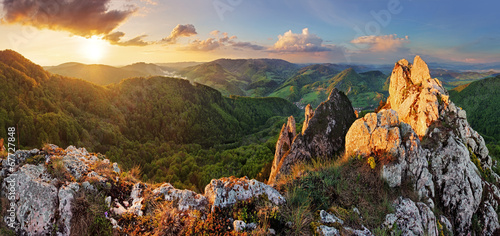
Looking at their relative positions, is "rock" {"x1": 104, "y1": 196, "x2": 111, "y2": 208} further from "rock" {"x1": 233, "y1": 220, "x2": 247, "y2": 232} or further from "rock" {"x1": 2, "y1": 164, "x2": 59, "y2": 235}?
"rock" {"x1": 233, "y1": 220, "x2": 247, "y2": 232}

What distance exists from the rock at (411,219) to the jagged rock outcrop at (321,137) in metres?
12.6

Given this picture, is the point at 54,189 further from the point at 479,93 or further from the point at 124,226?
the point at 479,93

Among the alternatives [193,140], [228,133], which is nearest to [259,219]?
[193,140]

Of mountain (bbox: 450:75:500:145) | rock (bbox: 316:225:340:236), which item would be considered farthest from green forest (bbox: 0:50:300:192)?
mountain (bbox: 450:75:500:145)

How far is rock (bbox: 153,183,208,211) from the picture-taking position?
7.59 m

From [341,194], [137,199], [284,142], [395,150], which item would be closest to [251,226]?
[341,194]

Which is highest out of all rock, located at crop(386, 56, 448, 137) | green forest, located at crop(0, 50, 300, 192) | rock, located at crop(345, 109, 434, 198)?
rock, located at crop(386, 56, 448, 137)

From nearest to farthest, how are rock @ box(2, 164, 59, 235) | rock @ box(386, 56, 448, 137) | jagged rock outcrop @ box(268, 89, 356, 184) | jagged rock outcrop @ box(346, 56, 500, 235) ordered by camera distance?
rock @ box(2, 164, 59, 235), jagged rock outcrop @ box(346, 56, 500, 235), rock @ box(386, 56, 448, 137), jagged rock outcrop @ box(268, 89, 356, 184)

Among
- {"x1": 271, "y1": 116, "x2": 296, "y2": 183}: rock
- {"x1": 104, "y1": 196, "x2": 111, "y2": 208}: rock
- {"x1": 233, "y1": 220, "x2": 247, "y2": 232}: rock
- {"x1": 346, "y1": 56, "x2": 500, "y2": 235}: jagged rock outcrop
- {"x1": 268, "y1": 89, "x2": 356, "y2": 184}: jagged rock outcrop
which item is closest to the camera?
{"x1": 233, "y1": 220, "x2": 247, "y2": 232}: rock

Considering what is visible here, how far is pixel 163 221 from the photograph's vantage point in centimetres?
688

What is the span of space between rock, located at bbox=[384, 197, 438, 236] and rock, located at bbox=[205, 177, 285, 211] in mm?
4777

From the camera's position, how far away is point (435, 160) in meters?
13.5

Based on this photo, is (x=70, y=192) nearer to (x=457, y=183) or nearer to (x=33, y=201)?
(x=33, y=201)

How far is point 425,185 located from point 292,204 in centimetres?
878
